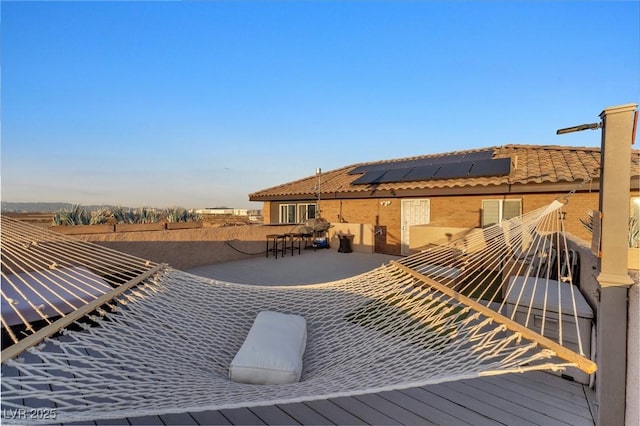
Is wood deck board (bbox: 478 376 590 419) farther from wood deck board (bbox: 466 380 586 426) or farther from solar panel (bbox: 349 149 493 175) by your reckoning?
solar panel (bbox: 349 149 493 175)

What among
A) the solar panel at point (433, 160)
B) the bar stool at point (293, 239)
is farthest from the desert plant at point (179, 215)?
the solar panel at point (433, 160)

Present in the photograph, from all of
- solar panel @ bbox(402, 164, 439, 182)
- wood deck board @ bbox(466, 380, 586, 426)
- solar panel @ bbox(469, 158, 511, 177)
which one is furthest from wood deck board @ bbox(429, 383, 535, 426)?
solar panel @ bbox(402, 164, 439, 182)

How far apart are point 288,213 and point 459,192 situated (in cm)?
660

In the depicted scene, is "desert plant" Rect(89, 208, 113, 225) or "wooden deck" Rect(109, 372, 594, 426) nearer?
"wooden deck" Rect(109, 372, 594, 426)

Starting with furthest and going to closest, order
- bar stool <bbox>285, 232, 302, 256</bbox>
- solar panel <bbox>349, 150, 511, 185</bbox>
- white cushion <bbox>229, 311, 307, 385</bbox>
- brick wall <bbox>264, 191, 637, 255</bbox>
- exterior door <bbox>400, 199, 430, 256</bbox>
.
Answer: bar stool <bbox>285, 232, 302, 256</bbox> → exterior door <bbox>400, 199, 430, 256</bbox> → solar panel <bbox>349, 150, 511, 185</bbox> → brick wall <bbox>264, 191, 637, 255</bbox> → white cushion <bbox>229, 311, 307, 385</bbox>

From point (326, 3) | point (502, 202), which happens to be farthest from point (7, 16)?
point (502, 202)

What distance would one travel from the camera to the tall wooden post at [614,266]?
5.32 feet

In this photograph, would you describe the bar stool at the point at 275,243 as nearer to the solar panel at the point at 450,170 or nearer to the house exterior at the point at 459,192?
the house exterior at the point at 459,192

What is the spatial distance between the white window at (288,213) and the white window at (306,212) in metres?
0.28

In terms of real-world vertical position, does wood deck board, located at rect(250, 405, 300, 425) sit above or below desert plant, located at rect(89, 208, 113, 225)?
below

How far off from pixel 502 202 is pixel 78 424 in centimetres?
853

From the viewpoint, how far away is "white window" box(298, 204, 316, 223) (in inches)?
448

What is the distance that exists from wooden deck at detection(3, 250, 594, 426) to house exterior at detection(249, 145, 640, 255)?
191 inches

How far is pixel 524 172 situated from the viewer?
7.43 metres
